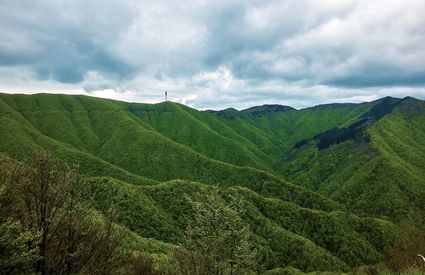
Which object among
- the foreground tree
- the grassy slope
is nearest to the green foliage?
the foreground tree

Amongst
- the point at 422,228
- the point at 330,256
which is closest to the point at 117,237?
the point at 422,228

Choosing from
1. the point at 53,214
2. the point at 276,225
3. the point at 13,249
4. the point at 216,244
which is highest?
the point at 53,214

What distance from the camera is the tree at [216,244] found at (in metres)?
30.6

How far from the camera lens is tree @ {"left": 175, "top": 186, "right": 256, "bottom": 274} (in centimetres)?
3056

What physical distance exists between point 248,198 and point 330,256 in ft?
143

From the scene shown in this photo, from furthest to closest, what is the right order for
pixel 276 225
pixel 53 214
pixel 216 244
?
pixel 276 225, pixel 216 244, pixel 53 214

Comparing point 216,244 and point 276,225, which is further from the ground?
point 216,244

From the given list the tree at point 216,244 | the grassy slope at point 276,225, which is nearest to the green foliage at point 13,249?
the tree at point 216,244

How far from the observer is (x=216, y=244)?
3225 cm

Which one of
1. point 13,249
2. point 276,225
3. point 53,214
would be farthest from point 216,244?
point 276,225

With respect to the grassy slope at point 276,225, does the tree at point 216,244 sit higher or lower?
higher

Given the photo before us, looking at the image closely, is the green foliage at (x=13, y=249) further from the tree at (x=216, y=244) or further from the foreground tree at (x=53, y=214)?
the tree at (x=216, y=244)

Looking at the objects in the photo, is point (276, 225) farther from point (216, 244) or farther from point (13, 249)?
point (13, 249)

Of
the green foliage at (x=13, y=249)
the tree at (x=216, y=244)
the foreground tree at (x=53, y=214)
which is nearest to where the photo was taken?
the green foliage at (x=13, y=249)
